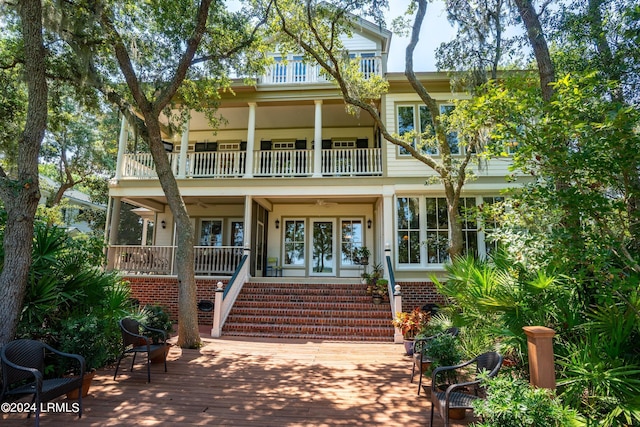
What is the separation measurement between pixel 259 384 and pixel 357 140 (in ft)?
31.1

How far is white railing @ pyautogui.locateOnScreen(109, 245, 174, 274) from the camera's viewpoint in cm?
1070

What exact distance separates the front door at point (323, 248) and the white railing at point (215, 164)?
3442 mm

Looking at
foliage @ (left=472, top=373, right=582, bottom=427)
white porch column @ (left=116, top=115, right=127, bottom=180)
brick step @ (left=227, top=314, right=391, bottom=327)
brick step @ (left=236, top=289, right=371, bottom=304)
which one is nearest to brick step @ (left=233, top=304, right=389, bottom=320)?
brick step @ (left=227, top=314, right=391, bottom=327)

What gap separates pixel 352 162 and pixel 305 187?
1.68m

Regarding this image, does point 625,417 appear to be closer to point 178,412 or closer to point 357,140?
point 178,412

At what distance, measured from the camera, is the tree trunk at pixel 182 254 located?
7004mm

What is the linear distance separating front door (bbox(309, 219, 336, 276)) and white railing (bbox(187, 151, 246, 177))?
3.44 meters

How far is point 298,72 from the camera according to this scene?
12266mm

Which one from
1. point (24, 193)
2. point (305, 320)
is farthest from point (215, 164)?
point (24, 193)

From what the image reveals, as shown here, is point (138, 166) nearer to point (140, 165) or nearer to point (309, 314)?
point (140, 165)

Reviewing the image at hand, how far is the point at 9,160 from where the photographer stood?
10031mm

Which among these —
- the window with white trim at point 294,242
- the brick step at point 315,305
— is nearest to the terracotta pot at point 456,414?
the brick step at point 315,305

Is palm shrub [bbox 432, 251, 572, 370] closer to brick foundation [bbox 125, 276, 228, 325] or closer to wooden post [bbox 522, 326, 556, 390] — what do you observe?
wooden post [bbox 522, 326, 556, 390]

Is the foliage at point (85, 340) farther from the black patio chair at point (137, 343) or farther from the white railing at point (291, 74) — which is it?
the white railing at point (291, 74)
